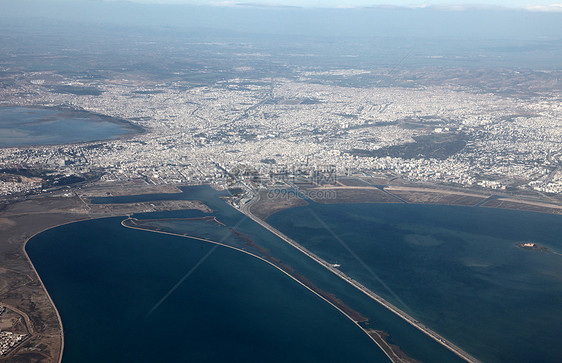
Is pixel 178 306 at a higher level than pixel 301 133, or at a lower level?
lower

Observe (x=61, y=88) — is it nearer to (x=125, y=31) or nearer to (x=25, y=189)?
(x=25, y=189)

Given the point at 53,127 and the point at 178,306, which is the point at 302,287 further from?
the point at 53,127

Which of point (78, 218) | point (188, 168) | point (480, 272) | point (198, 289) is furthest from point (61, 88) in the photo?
point (480, 272)

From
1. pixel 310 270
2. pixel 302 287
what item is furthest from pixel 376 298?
pixel 310 270

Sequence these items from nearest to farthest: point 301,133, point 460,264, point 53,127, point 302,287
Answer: point 302,287
point 460,264
point 53,127
point 301,133

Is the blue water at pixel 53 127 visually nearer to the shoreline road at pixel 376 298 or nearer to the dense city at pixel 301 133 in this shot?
the dense city at pixel 301 133

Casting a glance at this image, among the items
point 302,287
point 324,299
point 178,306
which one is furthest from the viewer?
point 302,287

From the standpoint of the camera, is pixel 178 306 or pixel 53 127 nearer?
pixel 178 306
